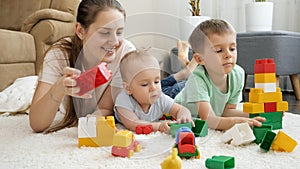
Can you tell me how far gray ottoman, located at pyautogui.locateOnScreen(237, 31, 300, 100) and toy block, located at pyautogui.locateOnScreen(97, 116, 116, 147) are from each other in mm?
1407

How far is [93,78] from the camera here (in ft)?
2.76

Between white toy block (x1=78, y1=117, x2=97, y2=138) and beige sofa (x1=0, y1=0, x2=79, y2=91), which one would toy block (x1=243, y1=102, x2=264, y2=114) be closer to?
white toy block (x1=78, y1=117, x2=97, y2=138)

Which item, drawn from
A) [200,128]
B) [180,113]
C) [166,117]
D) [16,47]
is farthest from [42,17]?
[200,128]

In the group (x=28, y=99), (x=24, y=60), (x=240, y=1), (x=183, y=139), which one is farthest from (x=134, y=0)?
(x=183, y=139)

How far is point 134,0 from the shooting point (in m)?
2.80

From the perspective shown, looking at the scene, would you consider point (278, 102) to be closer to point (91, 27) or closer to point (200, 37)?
point (200, 37)

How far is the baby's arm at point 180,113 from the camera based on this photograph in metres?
1.00

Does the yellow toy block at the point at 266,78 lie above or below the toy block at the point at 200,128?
above

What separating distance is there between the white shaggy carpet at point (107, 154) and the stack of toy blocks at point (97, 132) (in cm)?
3

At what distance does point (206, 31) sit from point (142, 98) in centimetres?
29

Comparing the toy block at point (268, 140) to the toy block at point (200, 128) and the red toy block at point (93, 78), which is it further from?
the red toy block at point (93, 78)

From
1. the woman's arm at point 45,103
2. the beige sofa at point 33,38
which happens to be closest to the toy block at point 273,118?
the woman's arm at point 45,103

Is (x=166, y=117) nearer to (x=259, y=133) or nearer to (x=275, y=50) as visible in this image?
(x=259, y=133)

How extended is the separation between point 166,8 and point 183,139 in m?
2.09
